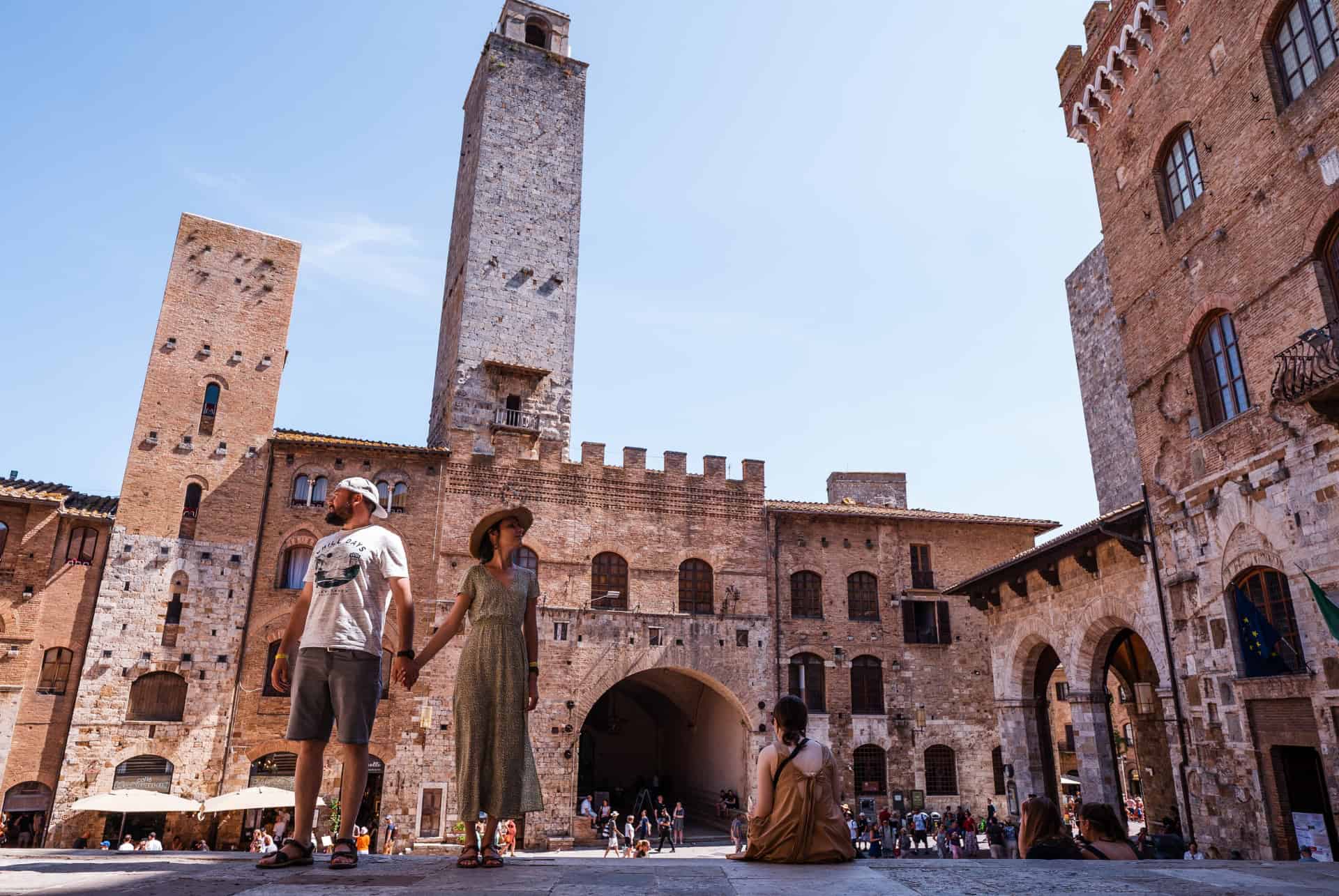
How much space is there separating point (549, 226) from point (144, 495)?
47.9 feet

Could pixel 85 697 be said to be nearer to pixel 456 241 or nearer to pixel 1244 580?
pixel 456 241

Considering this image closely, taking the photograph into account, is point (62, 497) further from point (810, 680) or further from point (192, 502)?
point (810, 680)

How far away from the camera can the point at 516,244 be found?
91.9ft

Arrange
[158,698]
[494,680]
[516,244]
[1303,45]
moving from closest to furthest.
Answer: [494,680] → [1303,45] → [158,698] → [516,244]

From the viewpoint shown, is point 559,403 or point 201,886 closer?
point 201,886

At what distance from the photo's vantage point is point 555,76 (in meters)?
30.5

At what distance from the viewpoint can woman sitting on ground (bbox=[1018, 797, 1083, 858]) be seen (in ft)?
19.1

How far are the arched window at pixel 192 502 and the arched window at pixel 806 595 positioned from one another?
1681cm

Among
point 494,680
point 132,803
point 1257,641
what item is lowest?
point 132,803

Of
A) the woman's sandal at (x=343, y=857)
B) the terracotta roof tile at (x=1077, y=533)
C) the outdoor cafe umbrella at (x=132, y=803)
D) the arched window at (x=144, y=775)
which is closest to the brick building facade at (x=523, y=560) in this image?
the arched window at (x=144, y=775)

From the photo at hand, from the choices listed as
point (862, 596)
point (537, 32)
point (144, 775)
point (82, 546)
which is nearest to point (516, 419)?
point (82, 546)

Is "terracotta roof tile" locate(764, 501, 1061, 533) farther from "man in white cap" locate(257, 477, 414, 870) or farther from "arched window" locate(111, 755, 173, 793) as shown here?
"man in white cap" locate(257, 477, 414, 870)

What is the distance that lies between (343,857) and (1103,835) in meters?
5.17

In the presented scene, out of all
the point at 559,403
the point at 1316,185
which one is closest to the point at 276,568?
the point at 559,403
